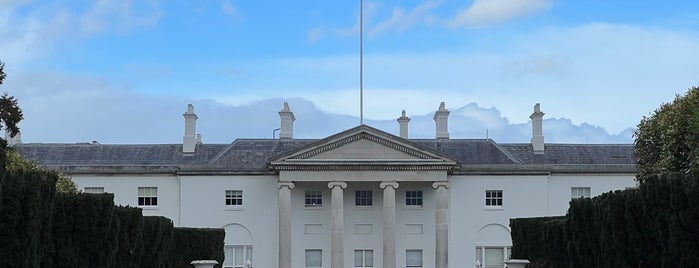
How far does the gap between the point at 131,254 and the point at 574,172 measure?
123ft

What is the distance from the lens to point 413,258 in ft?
245

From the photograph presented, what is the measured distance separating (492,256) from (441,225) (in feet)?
12.2

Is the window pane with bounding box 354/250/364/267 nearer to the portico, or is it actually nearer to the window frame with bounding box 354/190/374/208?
the portico

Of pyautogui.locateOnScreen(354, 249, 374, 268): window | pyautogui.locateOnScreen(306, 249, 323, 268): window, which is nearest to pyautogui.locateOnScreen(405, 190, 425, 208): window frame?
pyautogui.locateOnScreen(354, 249, 374, 268): window

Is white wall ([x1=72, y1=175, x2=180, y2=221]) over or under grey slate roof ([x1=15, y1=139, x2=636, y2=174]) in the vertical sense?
under

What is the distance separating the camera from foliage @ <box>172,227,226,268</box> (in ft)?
181

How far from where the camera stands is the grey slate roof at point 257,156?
74.3 m

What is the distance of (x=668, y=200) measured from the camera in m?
32.5

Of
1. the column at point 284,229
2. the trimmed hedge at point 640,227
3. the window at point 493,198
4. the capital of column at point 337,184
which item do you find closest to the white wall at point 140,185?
the column at point 284,229

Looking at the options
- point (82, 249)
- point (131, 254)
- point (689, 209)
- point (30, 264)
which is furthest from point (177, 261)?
point (689, 209)

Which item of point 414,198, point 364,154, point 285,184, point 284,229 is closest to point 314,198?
point 285,184

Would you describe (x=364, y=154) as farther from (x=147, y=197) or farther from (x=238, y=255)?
(x=147, y=197)

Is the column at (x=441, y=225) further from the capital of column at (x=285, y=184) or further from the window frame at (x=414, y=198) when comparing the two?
the capital of column at (x=285, y=184)

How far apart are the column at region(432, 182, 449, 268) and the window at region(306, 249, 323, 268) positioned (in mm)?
6393
